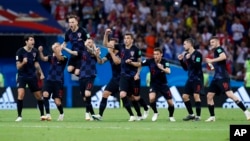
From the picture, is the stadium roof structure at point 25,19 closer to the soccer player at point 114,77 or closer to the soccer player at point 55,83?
the soccer player at point 114,77

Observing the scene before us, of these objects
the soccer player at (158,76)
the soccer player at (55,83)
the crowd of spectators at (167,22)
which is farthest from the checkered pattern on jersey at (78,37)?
the crowd of spectators at (167,22)

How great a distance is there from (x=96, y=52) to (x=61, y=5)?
15179 mm

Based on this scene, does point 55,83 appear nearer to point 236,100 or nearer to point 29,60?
point 29,60

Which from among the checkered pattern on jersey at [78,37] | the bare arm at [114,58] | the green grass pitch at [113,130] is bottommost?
the green grass pitch at [113,130]

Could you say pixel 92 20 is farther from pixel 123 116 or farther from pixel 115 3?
pixel 123 116

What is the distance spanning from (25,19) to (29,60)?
44.1 ft

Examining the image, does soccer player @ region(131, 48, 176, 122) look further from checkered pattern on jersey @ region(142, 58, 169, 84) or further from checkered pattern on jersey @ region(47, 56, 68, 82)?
checkered pattern on jersey @ region(47, 56, 68, 82)

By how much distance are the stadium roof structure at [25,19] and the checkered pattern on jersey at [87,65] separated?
1224cm

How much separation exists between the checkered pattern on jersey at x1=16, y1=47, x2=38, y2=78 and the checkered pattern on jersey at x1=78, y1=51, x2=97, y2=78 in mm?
1357

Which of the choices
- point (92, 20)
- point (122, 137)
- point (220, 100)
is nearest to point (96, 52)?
point (122, 137)

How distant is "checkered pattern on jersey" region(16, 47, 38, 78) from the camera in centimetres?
2461

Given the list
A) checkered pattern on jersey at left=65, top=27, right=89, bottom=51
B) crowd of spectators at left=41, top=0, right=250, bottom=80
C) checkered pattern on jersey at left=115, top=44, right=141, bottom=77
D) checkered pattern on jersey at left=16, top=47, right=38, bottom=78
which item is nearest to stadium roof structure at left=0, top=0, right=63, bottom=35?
crowd of spectators at left=41, top=0, right=250, bottom=80

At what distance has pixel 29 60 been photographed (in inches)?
971

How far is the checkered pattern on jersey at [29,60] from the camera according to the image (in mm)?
24609
